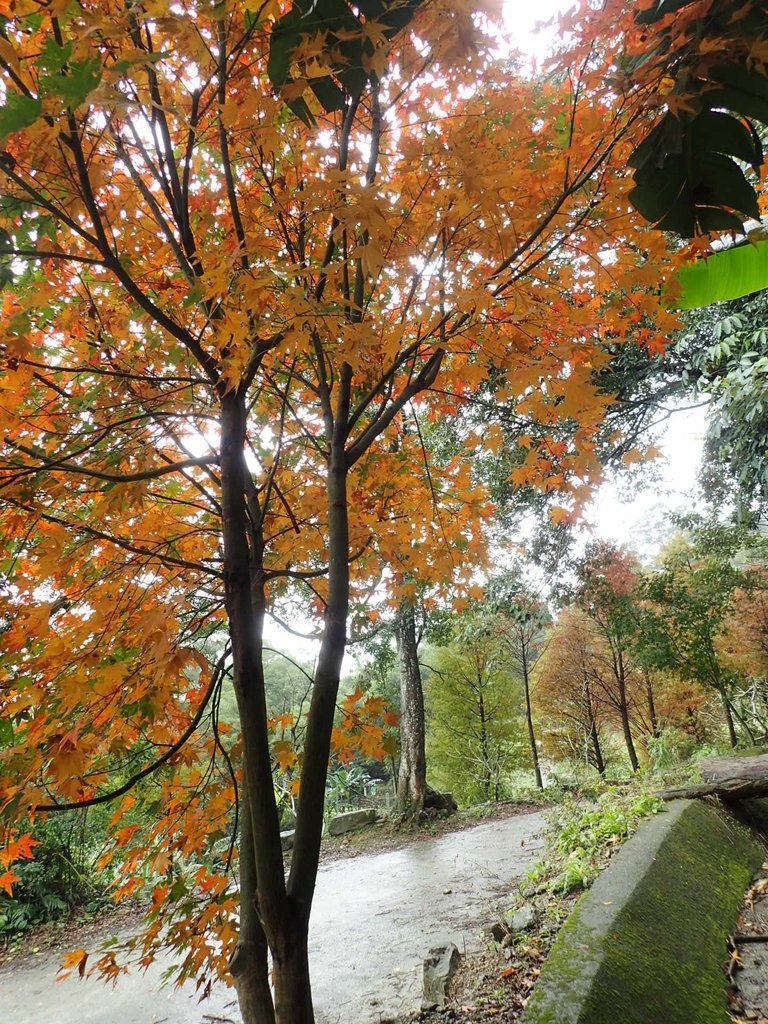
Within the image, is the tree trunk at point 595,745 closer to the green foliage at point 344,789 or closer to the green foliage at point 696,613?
the green foliage at point 696,613

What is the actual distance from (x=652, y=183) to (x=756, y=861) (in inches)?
158

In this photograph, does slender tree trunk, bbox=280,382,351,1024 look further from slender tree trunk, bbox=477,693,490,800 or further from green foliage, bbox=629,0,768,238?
slender tree trunk, bbox=477,693,490,800

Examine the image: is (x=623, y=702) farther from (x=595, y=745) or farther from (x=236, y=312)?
(x=236, y=312)

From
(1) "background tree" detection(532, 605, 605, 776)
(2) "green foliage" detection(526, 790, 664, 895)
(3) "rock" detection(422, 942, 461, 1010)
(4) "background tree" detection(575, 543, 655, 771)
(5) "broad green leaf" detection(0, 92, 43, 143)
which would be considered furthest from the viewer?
(1) "background tree" detection(532, 605, 605, 776)

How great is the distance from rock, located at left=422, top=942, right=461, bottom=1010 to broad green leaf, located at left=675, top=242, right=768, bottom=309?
10.8ft

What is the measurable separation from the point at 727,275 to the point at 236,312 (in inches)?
76.1

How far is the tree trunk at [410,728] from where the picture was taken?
29.8 feet

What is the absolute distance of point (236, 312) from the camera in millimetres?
1642

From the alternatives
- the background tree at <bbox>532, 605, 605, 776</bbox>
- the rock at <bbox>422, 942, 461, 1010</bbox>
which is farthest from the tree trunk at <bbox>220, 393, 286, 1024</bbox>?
the background tree at <bbox>532, 605, 605, 776</bbox>

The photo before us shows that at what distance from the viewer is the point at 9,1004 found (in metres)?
4.64

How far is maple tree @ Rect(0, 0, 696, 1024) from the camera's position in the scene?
1.44m

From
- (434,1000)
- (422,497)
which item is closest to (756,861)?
(434,1000)

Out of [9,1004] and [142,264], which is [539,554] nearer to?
[142,264]

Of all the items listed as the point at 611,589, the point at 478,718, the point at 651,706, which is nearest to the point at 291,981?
the point at 611,589
